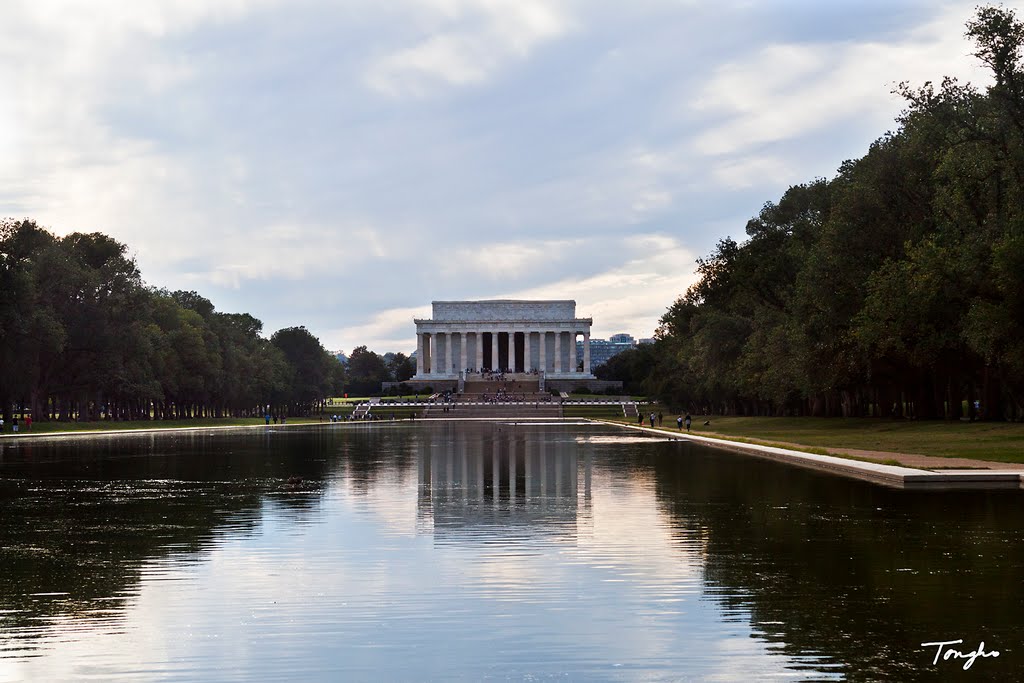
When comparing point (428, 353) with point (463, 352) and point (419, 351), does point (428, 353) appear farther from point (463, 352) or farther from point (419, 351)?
point (463, 352)

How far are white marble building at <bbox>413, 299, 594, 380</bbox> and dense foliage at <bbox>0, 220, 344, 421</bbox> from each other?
51.4 m

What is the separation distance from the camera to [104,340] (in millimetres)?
89375

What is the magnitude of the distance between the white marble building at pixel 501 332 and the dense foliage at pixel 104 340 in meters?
51.4

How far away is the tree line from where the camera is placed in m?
48.3

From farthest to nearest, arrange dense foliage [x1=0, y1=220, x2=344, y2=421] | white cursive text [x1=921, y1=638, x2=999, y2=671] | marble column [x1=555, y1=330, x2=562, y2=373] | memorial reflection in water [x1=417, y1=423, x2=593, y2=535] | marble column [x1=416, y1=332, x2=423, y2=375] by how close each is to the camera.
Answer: marble column [x1=555, y1=330, x2=562, y2=373]
marble column [x1=416, y1=332, x2=423, y2=375]
dense foliage [x1=0, y1=220, x2=344, y2=421]
memorial reflection in water [x1=417, y1=423, x2=593, y2=535]
white cursive text [x1=921, y1=638, x2=999, y2=671]

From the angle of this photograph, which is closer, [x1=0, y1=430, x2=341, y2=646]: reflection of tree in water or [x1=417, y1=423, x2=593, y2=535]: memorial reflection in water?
[x1=0, y1=430, x2=341, y2=646]: reflection of tree in water

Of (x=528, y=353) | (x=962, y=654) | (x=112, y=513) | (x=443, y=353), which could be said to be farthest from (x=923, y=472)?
(x=528, y=353)

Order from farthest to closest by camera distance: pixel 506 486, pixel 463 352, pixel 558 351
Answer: pixel 558 351 → pixel 463 352 → pixel 506 486

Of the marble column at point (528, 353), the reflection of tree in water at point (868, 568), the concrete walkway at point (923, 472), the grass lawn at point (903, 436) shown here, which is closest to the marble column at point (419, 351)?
the marble column at point (528, 353)

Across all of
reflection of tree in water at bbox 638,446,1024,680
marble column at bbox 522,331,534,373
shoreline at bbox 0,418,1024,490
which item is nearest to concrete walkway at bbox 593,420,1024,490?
shoreline at bbox 0,418,1024,490

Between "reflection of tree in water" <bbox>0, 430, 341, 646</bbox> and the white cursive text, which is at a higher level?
"reflection of tree in water" <bbox>0, 430, 341, 646</bbox>

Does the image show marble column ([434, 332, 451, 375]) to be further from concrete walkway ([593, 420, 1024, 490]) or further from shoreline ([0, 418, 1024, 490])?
concrete walkway ([593, 420, 1024, 490])

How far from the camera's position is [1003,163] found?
47.8 metres

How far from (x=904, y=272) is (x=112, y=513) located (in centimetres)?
3876
